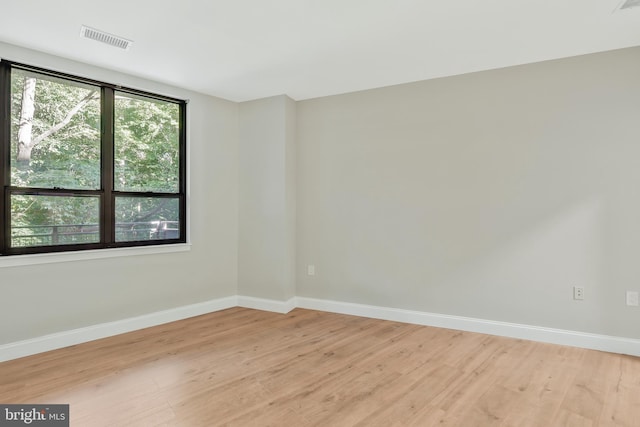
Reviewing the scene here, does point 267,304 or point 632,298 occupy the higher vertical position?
point 632,298

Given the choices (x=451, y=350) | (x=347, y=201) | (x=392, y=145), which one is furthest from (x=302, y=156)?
(x=451, y=350)

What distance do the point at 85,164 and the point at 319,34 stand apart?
2436mm

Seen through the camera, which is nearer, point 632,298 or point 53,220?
point 632,298

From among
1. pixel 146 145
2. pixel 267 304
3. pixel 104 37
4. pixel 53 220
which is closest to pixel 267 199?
pixel 267 304

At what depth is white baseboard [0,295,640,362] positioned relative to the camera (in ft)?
9.69

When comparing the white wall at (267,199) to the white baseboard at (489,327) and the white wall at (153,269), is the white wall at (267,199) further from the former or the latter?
the white baseboard at (489,327)

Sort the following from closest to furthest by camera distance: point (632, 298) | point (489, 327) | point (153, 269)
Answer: point (632, 298)
point (489, 327)
point (153, 269)

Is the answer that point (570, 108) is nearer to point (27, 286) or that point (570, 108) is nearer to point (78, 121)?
Result: point (78, 121)

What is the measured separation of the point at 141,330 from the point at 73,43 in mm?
2649

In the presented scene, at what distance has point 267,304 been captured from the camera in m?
4.32

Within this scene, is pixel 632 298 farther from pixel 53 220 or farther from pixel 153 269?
pixel 53 220

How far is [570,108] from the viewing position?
3146 mm
